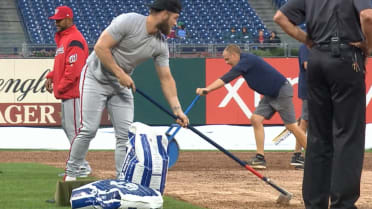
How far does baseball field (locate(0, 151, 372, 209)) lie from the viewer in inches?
333

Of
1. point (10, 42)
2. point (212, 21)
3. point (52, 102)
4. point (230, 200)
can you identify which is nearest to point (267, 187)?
point (230, 200)

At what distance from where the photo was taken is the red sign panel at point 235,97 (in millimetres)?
21375

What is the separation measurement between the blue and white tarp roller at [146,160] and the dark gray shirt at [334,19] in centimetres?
158

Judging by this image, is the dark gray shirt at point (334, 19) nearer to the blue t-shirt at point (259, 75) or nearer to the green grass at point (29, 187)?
the green grass at point (29, 187)

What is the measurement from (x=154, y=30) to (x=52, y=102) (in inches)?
537

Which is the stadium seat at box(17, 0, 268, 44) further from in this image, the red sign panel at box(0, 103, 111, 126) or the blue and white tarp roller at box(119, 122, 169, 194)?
the blue and white tarp roller at box(119, 122, 169, 194)

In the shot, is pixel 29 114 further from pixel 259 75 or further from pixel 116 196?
pixel 116 196

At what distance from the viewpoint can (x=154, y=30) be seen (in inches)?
302

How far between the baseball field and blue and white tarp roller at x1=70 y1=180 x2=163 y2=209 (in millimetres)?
1656

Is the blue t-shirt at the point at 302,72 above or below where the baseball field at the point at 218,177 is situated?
above

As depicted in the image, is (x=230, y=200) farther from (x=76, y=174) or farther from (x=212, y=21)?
(x=212, y=21)

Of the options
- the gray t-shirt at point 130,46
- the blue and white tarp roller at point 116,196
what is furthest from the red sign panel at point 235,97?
the blue and white tarp roller at point 116,196

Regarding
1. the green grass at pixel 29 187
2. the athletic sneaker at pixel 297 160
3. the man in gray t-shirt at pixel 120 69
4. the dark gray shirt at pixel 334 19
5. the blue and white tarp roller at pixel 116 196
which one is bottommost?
the athletic sneaker at pixel 297 160

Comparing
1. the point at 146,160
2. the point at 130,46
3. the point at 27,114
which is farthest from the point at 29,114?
the point at 146,160
